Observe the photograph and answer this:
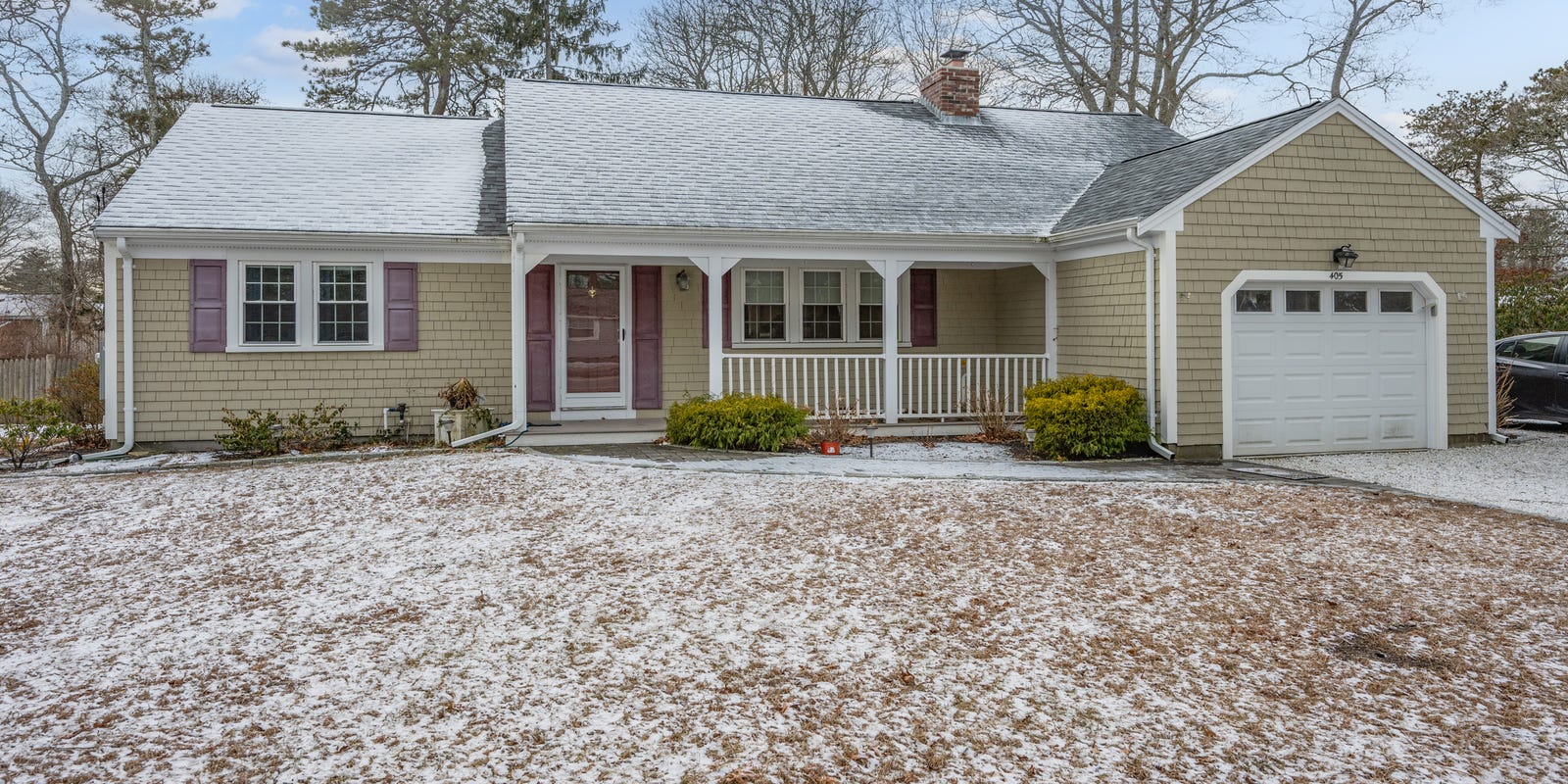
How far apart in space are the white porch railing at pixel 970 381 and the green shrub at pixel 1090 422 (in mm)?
1526

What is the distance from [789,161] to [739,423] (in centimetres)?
444

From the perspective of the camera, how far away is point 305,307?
1187cm

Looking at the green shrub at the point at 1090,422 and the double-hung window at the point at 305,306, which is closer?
the green shrub at the point at 1090,422

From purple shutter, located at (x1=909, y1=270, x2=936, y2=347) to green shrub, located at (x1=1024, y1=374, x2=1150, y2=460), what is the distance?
11.1 feet

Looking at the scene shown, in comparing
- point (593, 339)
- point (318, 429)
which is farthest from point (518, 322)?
point (318, 429)

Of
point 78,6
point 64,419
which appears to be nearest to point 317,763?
point 64,419

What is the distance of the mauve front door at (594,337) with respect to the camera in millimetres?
13242

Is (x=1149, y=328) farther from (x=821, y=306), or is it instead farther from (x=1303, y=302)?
(x=821, y=306)

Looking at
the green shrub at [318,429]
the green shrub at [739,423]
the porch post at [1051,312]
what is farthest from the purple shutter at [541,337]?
the porch post at [1051,312]

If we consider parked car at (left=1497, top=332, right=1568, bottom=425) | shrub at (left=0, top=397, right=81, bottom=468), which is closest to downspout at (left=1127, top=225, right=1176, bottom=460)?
parked car at (left=1497, top=332, right=1568, bottom=425)

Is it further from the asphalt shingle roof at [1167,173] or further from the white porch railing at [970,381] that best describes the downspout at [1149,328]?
the white porch railing at [970,381]

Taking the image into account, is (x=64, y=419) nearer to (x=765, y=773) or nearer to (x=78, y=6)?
(x=765, y=773)

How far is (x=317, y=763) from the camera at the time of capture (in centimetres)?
370

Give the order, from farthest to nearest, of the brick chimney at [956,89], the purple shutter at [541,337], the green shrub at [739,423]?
the brick chimney at [956,89]
the purple shutter at [541,337]
the green shrub at [739,423]
